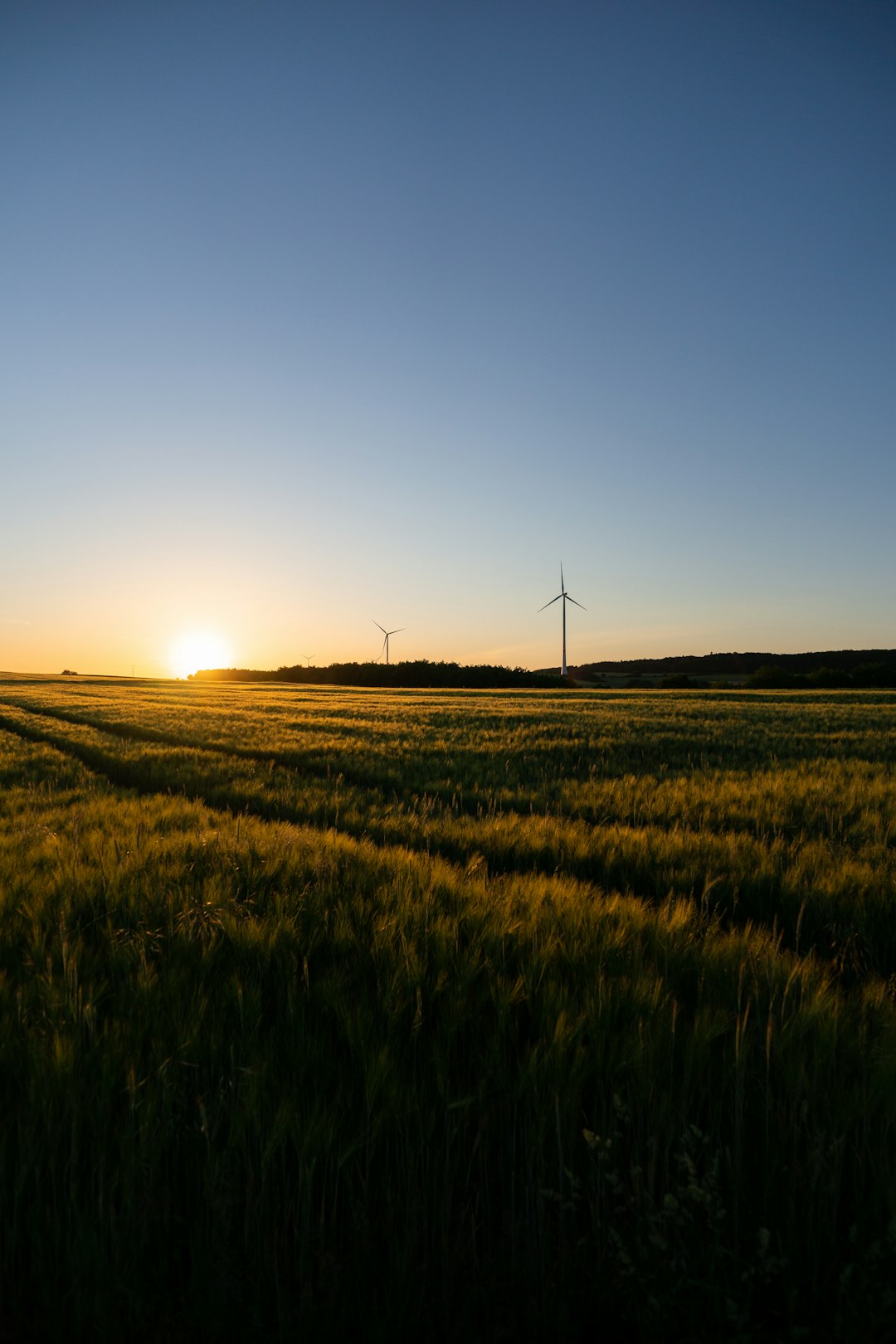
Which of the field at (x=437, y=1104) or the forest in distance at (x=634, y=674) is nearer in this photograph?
the field at (x=437, y=1104)

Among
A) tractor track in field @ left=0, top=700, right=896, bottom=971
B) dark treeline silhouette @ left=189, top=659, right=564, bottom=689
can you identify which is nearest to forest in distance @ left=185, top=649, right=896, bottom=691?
dark treeline silhouette @ left=189, top=659, right=564, bottom=689

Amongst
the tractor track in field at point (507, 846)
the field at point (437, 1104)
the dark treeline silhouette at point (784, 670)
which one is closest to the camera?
the field at point (437, 1104)

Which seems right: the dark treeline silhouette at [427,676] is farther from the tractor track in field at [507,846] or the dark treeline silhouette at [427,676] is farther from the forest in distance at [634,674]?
the tractor track in field at [507,846]

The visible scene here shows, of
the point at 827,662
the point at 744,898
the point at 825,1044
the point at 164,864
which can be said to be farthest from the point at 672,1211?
the point at 827,662

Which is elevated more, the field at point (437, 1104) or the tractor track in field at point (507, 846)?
the field at point (437, 1104)

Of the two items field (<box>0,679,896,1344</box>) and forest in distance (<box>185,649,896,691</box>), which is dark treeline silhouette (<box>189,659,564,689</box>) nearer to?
forest in distance (<box>185,649,896,691</box>)

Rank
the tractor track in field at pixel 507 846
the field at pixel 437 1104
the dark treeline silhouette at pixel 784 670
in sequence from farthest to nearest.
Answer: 1. the dark treeline silhouette at pixel 784 670
2. the tractor track in field at pixel 507 846
3. the field at pixel 437 1104

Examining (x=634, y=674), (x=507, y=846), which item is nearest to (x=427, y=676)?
(x=634, y=674)

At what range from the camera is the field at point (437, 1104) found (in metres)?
1.32

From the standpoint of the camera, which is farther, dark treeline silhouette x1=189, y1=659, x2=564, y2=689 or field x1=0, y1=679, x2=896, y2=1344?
dark treeline silhouette x1=189, y1=659, x2=564, y2=689

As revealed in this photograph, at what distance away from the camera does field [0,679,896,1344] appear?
1.32 m

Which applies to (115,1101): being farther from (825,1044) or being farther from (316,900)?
(825,1044)

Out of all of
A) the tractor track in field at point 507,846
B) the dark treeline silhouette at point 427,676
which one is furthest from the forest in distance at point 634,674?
the tractor track in field at point 507,846

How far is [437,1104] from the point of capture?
5.82 ft
